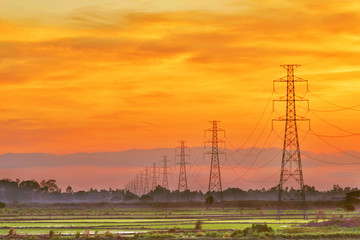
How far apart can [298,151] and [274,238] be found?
171 feet

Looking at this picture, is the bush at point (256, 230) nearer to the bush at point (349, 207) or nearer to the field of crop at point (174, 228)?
the field of crop at point (174, 228)

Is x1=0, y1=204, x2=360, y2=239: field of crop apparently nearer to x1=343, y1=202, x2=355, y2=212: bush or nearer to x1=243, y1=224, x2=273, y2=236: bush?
x1=243, y1=224, x2=273, y2=236: bush

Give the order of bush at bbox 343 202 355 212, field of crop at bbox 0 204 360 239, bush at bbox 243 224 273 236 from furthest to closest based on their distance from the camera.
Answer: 1. bush at bbox 343 202 355 212
2. field of crop at bbox 0 204 360 239
3. bush at bbox 243 224 273 236

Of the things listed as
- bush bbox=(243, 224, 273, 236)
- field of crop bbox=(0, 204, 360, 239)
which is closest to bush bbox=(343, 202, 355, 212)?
field of crop bbox=(0, 204, 360, 239)

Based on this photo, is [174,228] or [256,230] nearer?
[256,230]

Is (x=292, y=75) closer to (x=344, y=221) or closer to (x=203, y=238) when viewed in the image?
(x=344, y=221)

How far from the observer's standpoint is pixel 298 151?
122 metres

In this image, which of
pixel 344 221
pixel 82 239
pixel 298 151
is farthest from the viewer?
pixel 298 151

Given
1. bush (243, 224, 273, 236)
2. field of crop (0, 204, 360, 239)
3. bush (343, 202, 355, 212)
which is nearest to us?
bush (243, 224, 273, 236)

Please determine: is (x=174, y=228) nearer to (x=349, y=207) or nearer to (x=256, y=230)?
(x=256, y=230)

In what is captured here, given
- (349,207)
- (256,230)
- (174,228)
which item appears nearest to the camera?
(256,230)

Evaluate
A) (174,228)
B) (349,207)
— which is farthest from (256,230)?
(349,207)

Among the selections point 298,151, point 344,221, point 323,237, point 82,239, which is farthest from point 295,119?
point 82,239

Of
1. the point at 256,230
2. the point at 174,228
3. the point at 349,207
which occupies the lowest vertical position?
the point at 256,230
